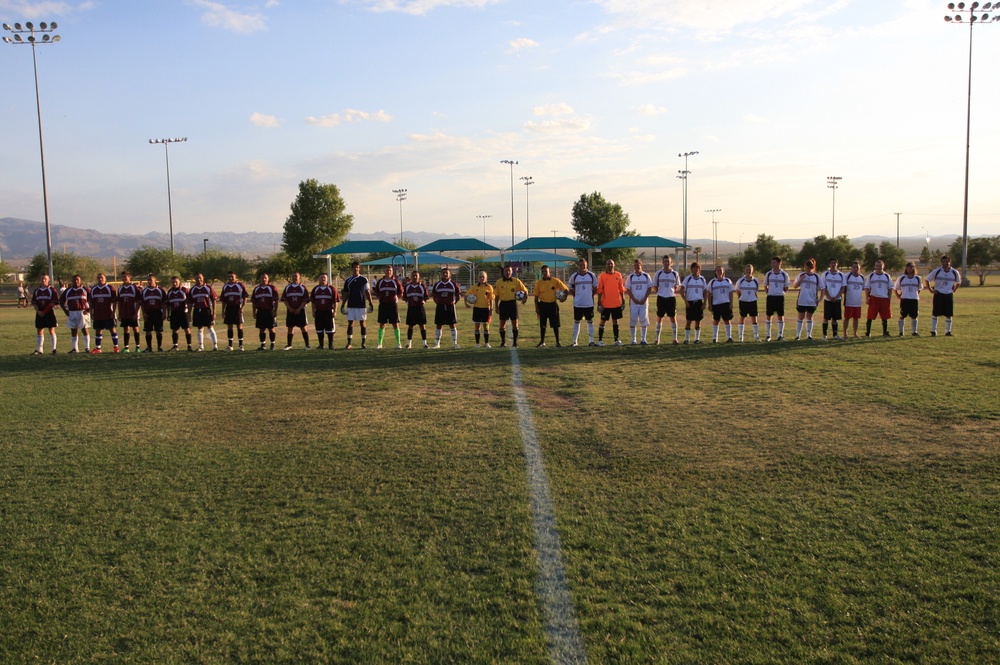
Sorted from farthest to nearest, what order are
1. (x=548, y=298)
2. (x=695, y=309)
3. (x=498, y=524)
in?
(x=695, y=309) < (x=548, y=298) < (x=498, y=524)

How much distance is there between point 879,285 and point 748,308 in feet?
10.3

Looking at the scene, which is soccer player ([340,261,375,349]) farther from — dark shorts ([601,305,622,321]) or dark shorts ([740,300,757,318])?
dark shorts ([740,300,757,318])

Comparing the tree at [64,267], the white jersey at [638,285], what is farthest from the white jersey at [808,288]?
the tree at [64,267]

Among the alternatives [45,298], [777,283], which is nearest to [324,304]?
[45,298]

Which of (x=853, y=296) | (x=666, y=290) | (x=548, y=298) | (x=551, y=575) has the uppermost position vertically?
(x=666, y=290)

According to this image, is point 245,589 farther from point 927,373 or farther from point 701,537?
point 927,373

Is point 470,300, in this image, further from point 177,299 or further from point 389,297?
point 177,299

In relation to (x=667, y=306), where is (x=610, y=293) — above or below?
above

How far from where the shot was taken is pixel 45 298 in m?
15.6

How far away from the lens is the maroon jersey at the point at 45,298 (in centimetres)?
1550

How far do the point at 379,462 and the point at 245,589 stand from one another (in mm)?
2637

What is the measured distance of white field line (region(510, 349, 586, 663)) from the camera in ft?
11.3

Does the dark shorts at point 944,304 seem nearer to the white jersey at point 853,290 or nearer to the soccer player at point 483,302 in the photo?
the white jersey at point 853,290

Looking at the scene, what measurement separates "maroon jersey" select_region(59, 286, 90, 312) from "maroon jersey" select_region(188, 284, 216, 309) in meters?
2.42
